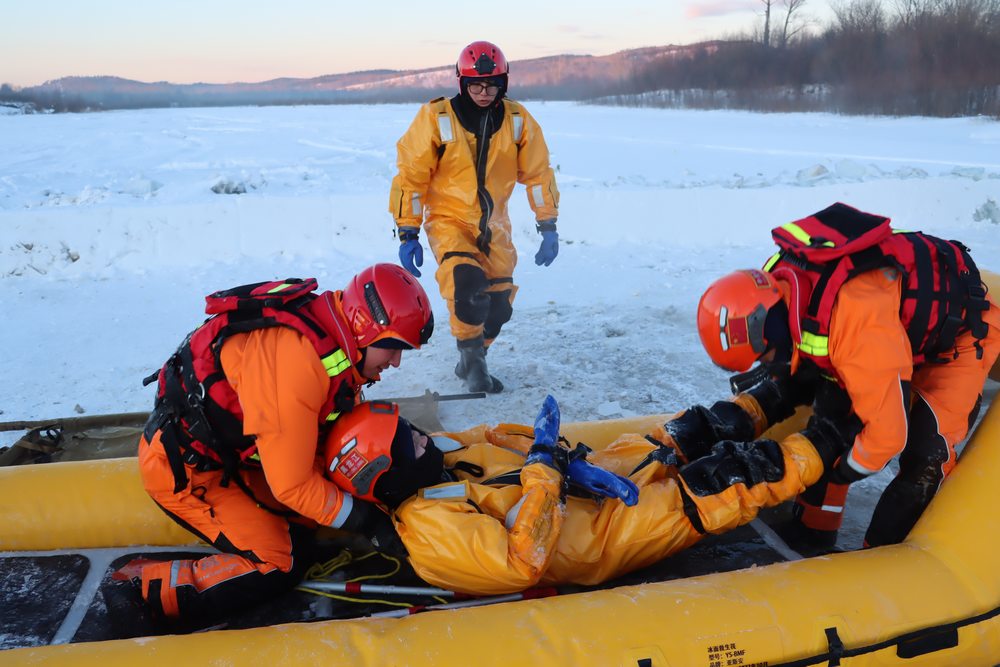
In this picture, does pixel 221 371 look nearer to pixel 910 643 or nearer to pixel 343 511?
pixel 343 511

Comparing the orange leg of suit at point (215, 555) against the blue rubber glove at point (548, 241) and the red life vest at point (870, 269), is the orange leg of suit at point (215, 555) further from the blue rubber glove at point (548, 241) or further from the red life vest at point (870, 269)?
the blue rubber glove at point (548, 241)

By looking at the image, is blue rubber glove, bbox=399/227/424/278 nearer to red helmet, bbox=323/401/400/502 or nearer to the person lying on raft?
the person lying on raft

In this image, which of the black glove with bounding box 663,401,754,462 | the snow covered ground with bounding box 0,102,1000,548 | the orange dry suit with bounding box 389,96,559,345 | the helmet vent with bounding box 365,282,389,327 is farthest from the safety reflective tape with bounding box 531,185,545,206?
the helmet vent with bounding box 365,282,389,327

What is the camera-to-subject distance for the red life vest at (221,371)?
2.44 m

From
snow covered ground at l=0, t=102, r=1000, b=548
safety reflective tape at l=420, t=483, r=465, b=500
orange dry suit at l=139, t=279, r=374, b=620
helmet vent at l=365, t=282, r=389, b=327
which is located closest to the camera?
orange dry suit at l=139, t=279, r=374, b=620

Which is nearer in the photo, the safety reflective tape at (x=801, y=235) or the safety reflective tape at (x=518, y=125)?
the safety reflective tape at (x=801, y=235)

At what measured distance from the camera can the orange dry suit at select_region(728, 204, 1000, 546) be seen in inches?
93.1

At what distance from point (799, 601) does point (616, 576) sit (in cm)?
63

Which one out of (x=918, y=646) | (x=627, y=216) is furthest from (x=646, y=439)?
(x=627, y=216)

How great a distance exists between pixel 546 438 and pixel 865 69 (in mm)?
25524

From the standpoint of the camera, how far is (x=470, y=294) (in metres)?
4.71

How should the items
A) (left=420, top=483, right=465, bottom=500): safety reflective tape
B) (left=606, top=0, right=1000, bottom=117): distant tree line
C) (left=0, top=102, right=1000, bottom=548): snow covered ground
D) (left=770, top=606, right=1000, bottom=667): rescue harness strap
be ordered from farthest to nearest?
1. (left=606, top=0, right=1000, bottom=117): distant tree line
2. (left=0, top=102, right=1000, bottom=548): snow covered ground
3. (left=420, top=483, right=465, bottom=500): safety reflective tape
4. (left=770, top=606, right=1000, bottom=667): rescue harness strap

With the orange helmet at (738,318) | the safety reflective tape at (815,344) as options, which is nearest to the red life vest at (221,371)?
the orange helmet at (738,318)

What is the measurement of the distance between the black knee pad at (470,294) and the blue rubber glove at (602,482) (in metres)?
2.12
